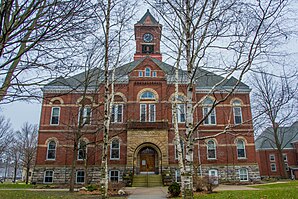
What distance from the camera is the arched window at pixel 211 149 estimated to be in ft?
90.0

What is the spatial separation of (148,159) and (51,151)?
34.3 feet

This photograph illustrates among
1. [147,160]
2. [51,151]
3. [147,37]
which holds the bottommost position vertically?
[147,160]

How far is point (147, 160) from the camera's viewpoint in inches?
1048

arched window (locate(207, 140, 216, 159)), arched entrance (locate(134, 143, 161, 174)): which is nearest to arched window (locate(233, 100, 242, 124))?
arched window (locate(207, 140, 216, 159))

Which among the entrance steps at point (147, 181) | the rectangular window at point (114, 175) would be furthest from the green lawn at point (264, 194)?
the rectangular window at point (114, 175)

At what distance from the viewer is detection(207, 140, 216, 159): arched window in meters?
27.4

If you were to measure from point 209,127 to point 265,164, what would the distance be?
79.4 ft

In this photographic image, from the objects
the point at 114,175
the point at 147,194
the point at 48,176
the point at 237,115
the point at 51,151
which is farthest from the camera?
the point at 237,115

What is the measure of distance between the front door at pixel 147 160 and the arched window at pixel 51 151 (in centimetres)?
936

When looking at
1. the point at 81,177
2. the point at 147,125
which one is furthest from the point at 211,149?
the point at 81,177

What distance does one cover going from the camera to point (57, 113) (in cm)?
2795

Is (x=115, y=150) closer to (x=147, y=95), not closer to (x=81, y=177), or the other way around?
(x=81, y=177)

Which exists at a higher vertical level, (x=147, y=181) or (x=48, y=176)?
(x=48, y=176)

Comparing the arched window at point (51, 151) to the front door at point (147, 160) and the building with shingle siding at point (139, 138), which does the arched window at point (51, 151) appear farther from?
the front door at point (147, 160)
